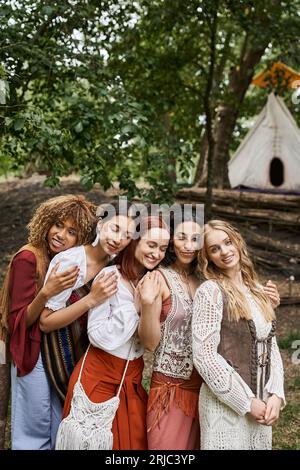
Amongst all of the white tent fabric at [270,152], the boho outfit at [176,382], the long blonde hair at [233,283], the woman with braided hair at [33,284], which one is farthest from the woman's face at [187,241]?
the white tent fabric at [270,152]

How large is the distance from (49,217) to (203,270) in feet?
2.30

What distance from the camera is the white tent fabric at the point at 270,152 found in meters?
9.97

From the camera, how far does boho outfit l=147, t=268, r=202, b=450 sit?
7.04 feet

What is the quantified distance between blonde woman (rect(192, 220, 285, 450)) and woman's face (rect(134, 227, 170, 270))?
20 centimetres

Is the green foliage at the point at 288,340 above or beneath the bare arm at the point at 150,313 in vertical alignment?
beneath

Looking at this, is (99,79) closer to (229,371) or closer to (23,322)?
(23,322)

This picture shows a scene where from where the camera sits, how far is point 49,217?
92.7 inches

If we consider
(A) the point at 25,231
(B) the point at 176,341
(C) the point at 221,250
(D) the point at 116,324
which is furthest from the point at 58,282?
(A) the point at 25,231

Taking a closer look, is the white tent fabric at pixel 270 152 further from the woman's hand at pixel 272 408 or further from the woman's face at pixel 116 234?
the woman's hand at pixel 272 408

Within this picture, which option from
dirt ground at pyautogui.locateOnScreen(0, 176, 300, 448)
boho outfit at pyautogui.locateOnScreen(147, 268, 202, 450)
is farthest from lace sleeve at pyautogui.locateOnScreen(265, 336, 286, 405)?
dirt ground at pyautogui.locateOnScreen(0, 176, 300, 448)

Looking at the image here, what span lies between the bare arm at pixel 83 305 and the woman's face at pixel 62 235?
0.30 meters

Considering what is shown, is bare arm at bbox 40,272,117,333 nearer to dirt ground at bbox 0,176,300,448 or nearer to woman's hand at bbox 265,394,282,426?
woman's hand at bbox 265,394,282,426

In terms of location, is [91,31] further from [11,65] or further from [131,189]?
[131,189]

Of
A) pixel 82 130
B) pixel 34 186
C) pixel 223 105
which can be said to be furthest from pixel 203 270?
pixel 34 186
